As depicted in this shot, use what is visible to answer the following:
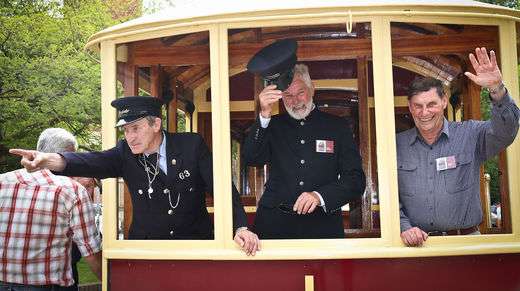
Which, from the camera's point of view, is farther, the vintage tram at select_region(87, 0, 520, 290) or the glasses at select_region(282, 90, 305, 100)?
the glasses at select_region(282, 90, 305, 100)

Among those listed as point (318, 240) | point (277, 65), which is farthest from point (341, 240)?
point (277, 65)

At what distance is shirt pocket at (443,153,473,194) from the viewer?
3.15 meters

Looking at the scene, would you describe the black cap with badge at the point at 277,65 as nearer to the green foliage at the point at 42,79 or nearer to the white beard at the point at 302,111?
the white beard at the point at 302,111

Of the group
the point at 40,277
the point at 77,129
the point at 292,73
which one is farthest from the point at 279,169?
the point at 77,129

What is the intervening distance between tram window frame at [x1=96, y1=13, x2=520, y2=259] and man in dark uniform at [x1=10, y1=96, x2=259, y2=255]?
0.19 meters

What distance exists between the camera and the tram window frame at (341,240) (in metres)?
2.97

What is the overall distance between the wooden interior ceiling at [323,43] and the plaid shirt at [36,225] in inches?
42.6

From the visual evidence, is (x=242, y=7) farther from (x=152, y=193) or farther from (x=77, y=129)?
(x=77, y=129)

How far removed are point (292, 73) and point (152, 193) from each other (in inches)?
43.7

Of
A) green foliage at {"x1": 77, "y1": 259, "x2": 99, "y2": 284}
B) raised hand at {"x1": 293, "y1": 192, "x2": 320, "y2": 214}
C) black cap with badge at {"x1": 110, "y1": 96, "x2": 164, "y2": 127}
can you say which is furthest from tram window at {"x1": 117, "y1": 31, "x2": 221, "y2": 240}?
green foliage at {"x1": 77, "y1": 259, "x2": 99, "y2": 284}

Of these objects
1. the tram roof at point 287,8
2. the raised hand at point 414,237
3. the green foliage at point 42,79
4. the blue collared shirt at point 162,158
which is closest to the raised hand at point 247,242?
the blue collared shirt at point 162,158

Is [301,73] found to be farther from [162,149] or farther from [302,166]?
[162,149]

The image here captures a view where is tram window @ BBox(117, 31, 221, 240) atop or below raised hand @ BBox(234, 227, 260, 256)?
atop

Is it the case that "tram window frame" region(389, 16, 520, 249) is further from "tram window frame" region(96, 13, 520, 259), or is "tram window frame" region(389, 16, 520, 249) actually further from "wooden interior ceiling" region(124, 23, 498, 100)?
"wooden interior ceiling" region(124, 23, 498, 100)
